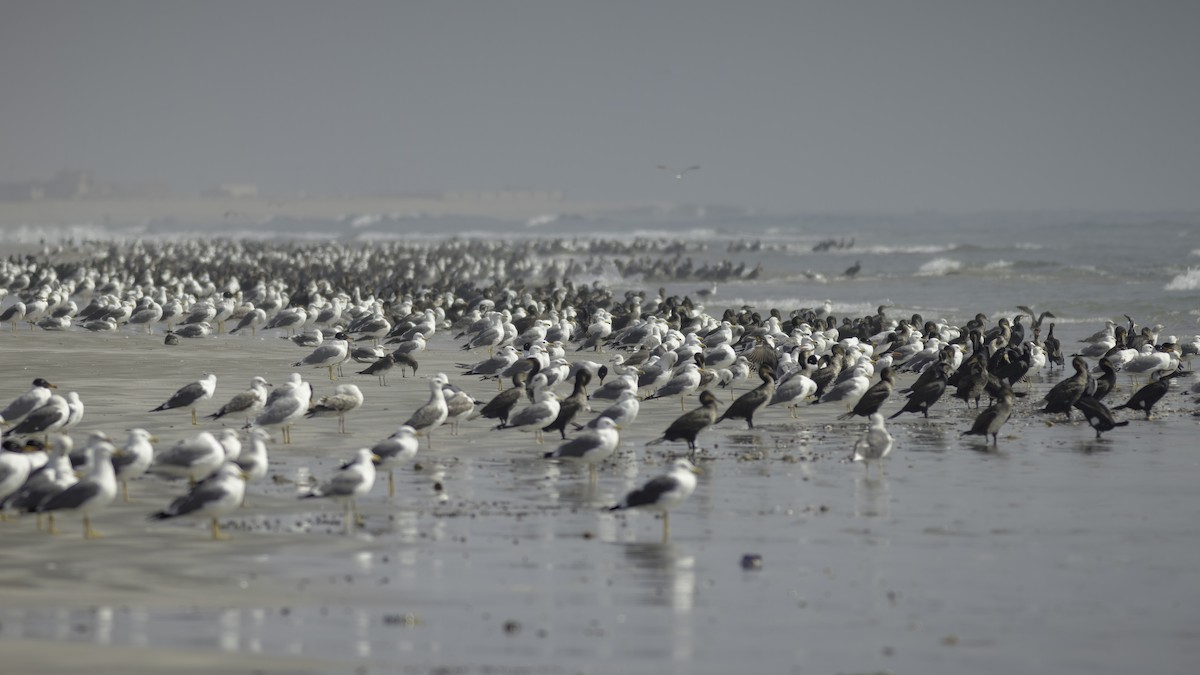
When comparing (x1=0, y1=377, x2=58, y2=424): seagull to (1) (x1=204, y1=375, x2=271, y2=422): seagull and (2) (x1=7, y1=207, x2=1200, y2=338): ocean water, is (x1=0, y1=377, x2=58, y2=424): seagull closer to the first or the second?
(1) (x1=204, y1=375, x2=271, y2=422): seagull

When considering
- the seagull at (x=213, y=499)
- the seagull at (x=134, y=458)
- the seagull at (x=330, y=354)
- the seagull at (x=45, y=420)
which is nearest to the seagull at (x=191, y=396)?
the seagull at (x=45, y=420)

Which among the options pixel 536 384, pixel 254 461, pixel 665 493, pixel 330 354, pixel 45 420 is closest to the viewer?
pixel 665 493

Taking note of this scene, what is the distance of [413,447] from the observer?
15.0 m

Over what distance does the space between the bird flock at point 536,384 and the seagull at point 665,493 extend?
0.06 ft

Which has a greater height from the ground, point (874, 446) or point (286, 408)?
point (286, 408)

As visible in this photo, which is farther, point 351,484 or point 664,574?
point 351,484

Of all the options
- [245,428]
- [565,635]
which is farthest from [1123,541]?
[245,428]

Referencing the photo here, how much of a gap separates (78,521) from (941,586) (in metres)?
7.56

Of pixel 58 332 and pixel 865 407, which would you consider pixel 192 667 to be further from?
pixel 58 332

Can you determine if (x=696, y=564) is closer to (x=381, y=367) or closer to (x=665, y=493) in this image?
(x=665, y=493)

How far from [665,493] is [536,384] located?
988 centimetres

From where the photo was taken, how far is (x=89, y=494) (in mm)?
12398

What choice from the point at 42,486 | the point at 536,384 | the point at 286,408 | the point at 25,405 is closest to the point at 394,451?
the point at 286,408

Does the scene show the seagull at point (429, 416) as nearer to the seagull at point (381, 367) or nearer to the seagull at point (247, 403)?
the seagull at point (247, 403)
